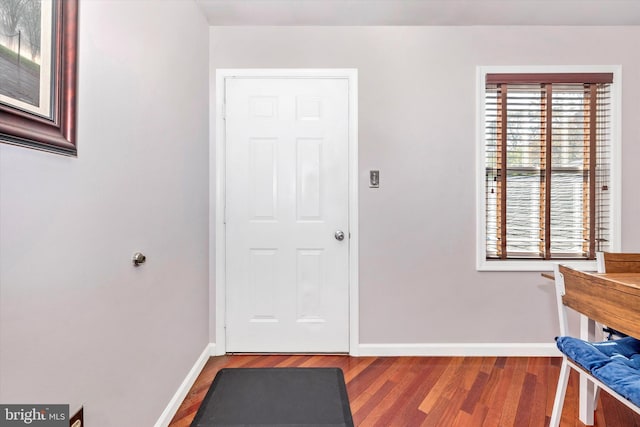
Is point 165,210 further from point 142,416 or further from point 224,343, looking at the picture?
point 224,343

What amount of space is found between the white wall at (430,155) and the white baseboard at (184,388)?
1.14 meters

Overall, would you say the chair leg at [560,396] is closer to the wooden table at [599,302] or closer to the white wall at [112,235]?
the wooden table at [599,302]

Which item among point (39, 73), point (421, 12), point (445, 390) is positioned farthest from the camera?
point (421, 12)

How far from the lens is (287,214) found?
2.24 m

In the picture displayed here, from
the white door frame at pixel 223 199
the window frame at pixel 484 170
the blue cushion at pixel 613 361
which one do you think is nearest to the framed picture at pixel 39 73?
the white door frame at pixel 223 199

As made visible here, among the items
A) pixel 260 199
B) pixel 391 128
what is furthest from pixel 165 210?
pixel 391 128

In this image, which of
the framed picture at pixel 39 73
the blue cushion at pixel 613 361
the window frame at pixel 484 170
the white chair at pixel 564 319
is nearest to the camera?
the framed picture at pixel 39 73

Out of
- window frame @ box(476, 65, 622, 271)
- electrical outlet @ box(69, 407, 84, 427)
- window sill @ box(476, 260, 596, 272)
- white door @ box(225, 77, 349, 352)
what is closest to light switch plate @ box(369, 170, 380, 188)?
white door @ box(225, 77, 349, 352)

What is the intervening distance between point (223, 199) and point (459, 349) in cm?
207

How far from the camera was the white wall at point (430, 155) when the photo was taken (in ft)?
7.22

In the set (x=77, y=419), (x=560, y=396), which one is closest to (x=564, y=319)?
(x=560, y=396)

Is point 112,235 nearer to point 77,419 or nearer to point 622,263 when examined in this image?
point 77,419

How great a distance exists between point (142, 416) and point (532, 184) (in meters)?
2.79

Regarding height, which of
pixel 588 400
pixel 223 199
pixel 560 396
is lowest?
pixel 588 400
